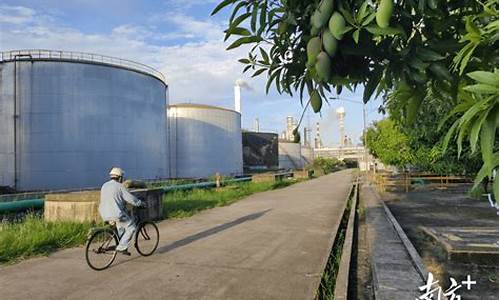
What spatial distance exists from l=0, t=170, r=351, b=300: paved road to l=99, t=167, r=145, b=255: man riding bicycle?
0.52 meters

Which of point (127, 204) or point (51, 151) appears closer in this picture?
point (127, 204)

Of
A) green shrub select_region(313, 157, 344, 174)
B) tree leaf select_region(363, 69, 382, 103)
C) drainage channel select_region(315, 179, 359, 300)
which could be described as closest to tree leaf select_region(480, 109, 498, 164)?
tree leaf select_region(363, 69, 382, 103)

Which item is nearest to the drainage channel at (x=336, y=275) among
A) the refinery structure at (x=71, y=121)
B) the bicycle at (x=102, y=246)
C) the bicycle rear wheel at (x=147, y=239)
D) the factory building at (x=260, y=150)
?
the bicycle rear wheel at (x=147, y=239)

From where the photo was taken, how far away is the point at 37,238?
9703 mm

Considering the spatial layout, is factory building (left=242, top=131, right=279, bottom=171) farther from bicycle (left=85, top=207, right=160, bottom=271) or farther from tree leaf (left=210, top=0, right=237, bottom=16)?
tree leaf (left=210, top=0, right=237, bottom=16)

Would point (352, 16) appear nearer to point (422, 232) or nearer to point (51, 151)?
point (422, 232)

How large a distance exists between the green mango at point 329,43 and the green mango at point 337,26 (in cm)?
4

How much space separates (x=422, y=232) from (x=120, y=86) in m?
27.6

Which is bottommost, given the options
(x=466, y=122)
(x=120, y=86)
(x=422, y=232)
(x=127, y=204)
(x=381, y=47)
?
(x=422, y=232)

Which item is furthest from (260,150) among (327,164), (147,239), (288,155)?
(147,239)

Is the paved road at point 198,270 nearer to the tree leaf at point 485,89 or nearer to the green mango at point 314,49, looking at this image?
the green mango at point 314,49

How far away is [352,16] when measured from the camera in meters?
1.79

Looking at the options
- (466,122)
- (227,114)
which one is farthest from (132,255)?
(227,114)

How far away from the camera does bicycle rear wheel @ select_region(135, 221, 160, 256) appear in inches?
359
